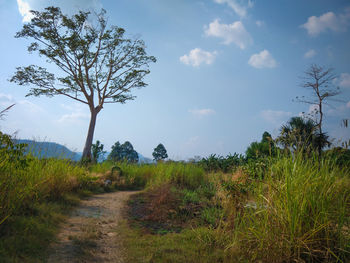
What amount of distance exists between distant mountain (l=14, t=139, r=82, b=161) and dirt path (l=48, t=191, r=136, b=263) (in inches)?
75.3

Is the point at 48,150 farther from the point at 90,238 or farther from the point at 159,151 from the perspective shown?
the point at 159,151

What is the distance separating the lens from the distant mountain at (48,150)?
5.88m

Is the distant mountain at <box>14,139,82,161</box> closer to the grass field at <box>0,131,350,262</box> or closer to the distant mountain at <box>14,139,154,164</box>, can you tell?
the distant mountain at <box>14,139,154,164</box>

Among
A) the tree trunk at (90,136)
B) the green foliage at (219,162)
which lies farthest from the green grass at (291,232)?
the tree trunk at (90,136)

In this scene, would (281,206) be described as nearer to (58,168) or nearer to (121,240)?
(121,240)

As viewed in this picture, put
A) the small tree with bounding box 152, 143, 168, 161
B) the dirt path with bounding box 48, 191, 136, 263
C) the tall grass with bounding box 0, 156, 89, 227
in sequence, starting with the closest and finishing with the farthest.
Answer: the dirt path with bounding box 48, 191, 136, 263, the tall grass with bounding box 0, 156, 89, 227, the small tree with bounding box 152, 143, 168, 161

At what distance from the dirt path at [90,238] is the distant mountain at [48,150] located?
1.91m

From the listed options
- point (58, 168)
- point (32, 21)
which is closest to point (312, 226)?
point (58, 168)

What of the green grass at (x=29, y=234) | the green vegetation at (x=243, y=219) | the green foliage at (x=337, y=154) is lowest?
the green grass at (x=29, y=234)

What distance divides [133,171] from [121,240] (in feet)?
21.5

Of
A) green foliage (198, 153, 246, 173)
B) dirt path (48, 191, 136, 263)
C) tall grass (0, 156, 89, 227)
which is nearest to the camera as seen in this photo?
dirt path (48, 191, 136, 263)

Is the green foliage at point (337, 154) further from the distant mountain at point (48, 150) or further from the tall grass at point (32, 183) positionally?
the distant mountain at point (48, 150)

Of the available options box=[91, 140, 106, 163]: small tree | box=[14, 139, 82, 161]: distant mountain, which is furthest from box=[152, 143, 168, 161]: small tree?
box=[14, 139, 82, 161]: distant mountain

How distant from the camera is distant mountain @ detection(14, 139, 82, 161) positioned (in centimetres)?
588
